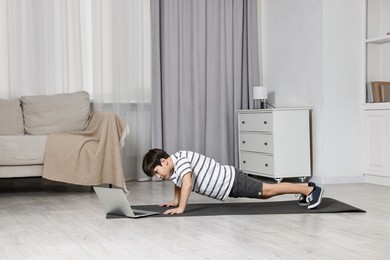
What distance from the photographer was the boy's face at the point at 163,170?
11.1 feet

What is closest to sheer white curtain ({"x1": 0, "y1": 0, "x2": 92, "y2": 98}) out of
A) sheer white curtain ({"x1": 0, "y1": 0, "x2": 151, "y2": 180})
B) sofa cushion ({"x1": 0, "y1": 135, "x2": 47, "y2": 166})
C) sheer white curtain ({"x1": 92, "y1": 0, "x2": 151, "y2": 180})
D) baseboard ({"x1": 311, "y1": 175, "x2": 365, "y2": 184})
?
sheer white curtain ({"x1": 0, "y1": 0, "x2": 151, "y2": 180})

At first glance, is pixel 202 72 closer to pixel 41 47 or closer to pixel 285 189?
pixel 41 47

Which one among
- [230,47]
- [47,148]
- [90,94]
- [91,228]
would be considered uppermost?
[230,47]

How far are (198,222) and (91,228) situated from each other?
55 centimetres

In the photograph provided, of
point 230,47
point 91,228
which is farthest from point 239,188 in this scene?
point 230,47

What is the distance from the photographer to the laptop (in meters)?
3.34

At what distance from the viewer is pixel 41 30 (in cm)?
531

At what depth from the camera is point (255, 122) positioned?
5.40 metres

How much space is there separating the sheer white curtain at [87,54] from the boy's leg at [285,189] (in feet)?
7.16

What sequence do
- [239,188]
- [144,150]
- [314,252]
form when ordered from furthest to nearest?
[144,150] → [239,188] → [314,252]

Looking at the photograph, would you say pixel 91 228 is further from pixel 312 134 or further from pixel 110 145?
pixel 312 134

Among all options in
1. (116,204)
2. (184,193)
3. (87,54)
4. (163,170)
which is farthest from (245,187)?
(87,54)

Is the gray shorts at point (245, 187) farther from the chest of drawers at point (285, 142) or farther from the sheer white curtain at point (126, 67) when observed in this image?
the sheer white curtain at point (126, 67)

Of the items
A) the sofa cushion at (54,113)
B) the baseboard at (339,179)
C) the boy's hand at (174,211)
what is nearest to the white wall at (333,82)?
the baseboard at (339,179)
